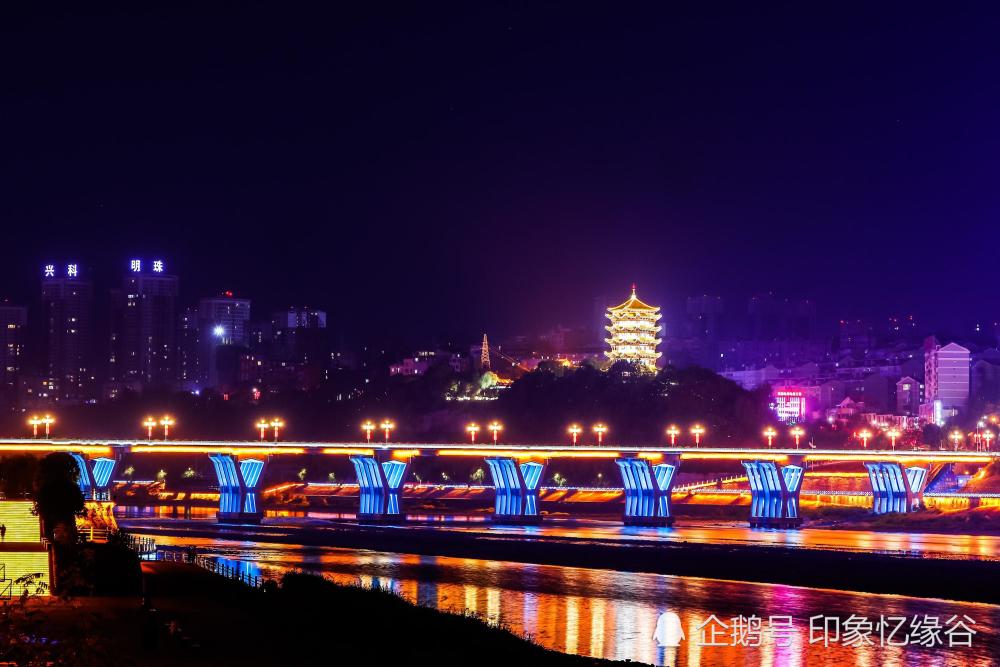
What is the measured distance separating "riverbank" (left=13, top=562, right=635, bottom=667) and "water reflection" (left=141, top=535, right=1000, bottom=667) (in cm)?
396

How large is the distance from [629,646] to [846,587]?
699 inches

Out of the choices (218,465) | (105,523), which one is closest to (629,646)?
(105,523)

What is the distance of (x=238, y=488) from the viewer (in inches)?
4075

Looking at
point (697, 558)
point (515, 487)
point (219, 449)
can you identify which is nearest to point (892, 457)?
point (515, 487)

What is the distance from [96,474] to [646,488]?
40.5 metres

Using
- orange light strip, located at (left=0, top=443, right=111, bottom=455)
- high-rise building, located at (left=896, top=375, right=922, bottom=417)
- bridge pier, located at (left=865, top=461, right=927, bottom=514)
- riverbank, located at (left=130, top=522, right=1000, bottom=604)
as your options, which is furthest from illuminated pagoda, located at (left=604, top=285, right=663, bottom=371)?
riverbank, located at (left=130, top=522, right=1000, bottom=604)

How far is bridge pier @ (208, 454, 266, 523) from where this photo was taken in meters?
101

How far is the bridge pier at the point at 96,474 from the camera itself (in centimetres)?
10300

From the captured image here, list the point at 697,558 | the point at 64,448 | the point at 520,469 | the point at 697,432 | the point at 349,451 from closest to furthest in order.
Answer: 1. the point at 697,558
2. the point at 64,448
3. the point at 349,451
4. the point at 520,469
5. the point at 697,432

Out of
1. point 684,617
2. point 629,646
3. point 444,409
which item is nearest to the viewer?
point 629,646

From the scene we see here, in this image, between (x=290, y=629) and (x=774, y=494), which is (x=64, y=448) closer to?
(x=774, y=494)

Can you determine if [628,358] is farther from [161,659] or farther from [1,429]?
[161,659]

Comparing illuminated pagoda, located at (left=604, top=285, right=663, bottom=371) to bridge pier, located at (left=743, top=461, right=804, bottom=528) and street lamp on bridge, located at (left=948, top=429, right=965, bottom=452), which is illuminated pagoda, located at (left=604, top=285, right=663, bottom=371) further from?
bridge pier, located at (left=743, top=461, right=804, bottom=528)

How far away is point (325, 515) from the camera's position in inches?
4532
